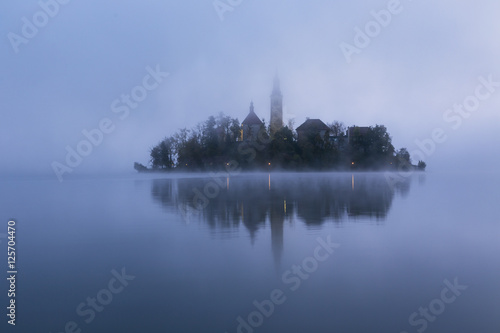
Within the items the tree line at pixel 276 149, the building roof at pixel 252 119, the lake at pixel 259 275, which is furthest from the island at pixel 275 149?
the lake at pixel 259 275

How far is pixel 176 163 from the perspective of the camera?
95.4m

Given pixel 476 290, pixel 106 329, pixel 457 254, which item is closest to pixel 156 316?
pixel 106 329

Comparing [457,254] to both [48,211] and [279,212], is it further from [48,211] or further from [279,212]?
[48,211]

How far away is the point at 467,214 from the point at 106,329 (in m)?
14.0

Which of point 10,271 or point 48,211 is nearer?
point 10,271

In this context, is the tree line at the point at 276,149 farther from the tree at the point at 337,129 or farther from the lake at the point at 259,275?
the lake at the point at 259,275

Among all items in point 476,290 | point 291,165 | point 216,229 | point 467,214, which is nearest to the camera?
point 476,290
